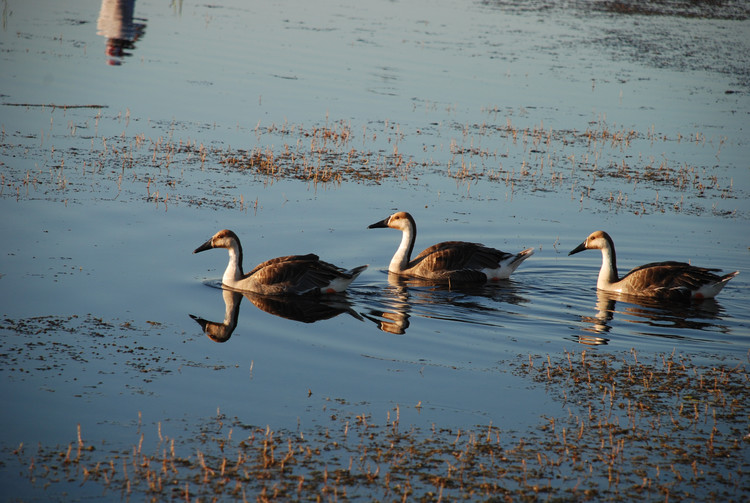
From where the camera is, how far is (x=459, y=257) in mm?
14078

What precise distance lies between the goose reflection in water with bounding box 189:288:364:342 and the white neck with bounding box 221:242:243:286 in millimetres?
182

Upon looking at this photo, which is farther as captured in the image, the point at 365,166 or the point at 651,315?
the point at 365,166

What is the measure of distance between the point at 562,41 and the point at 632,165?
17499mm

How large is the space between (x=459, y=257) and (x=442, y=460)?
22.2 ft

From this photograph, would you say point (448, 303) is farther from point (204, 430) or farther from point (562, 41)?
point (562, 41)

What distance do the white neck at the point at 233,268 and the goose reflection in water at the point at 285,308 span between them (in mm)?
182

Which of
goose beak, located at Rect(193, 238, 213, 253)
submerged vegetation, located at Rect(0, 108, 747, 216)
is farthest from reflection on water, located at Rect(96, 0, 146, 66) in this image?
goose beak, located at Rect(193, 238, 213, 253)

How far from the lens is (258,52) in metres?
30.9

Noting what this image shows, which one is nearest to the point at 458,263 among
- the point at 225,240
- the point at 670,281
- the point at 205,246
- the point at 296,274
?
the point at 296,274

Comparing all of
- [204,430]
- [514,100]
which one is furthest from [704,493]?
[514,100]

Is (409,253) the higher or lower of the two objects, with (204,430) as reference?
higher

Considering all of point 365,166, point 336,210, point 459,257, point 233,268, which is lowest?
point 233,268

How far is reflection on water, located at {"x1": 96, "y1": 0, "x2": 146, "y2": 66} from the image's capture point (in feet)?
95.4

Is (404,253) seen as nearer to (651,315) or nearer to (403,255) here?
(403,255)
